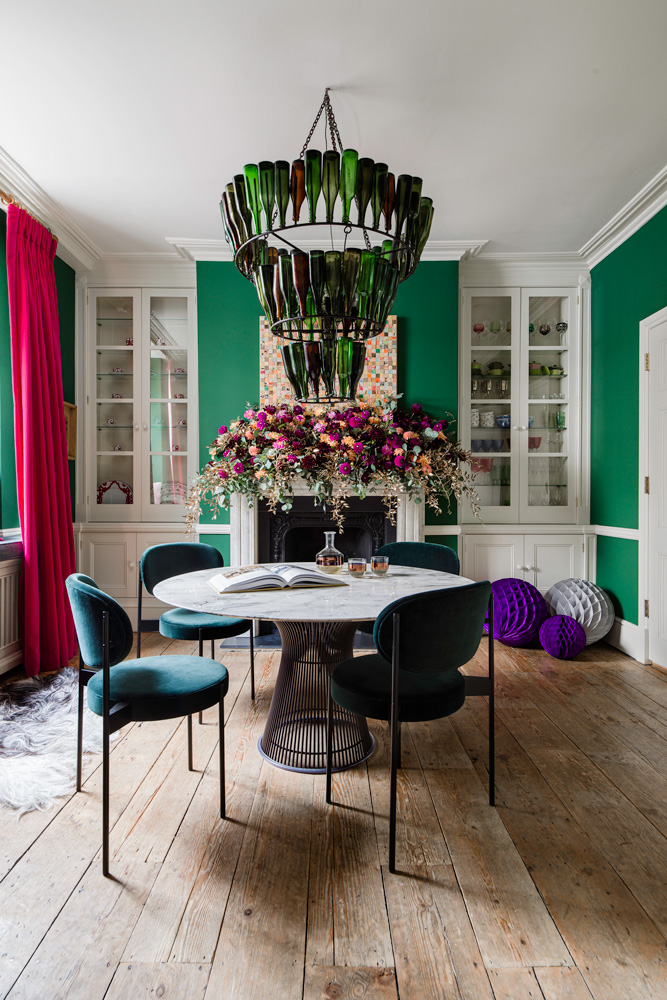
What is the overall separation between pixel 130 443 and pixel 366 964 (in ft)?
12.7

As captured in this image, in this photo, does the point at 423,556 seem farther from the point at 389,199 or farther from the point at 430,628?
the point at 389,199

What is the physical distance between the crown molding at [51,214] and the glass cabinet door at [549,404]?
332cm

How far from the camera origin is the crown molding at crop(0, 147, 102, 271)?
319cm

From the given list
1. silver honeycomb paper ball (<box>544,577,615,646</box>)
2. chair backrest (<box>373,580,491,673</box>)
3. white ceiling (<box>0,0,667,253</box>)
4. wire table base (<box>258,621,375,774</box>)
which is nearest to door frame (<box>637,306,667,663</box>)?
silver honeycomb paper ball (<box>544,577,615,646</box>)

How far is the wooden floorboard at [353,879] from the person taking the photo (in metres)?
1.25

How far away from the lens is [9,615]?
10.8 ft

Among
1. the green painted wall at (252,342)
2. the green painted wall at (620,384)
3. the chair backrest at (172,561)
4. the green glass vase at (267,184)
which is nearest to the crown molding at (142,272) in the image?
the green painted wall at (252,342)

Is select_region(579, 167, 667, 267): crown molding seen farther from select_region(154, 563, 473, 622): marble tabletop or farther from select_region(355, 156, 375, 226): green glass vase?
select_region(154, 563, 473, 622): marble tabletop

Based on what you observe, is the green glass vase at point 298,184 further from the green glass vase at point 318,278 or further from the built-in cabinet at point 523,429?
the built-in cabinet at point 523,429

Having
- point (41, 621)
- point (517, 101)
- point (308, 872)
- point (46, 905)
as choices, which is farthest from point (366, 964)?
point (517, 101)

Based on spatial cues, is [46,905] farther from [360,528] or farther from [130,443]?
[130,443]

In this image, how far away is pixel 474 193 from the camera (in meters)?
3.45

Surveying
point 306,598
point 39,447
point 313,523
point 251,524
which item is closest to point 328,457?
point 313,523

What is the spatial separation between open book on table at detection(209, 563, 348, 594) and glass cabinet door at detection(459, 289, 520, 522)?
2.48 metres
